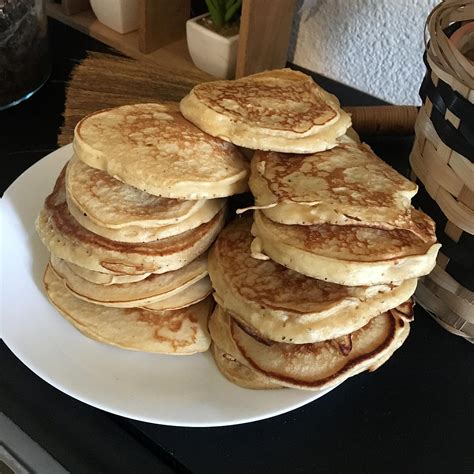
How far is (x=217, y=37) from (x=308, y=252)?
2.67 feet

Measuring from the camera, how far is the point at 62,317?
895mm

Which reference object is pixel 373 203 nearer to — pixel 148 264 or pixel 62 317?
pixel 148 264

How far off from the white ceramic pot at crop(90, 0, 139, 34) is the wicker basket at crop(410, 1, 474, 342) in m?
0.87

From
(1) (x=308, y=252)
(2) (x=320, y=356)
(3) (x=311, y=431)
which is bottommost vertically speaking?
(3) (x=311, y=431)

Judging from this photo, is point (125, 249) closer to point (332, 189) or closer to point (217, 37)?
point (332, 189)

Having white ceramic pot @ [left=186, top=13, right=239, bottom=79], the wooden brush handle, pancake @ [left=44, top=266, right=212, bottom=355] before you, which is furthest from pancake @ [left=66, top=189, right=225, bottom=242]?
white ceramic pot @ [left=186, top=13, right=239, bottom=79]

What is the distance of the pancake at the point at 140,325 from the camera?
85cm

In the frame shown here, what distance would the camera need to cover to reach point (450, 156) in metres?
0.82

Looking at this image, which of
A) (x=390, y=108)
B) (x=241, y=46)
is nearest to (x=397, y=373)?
(x=390, y=108)

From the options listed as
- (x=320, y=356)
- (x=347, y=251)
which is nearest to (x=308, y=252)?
(x=347, y=251)

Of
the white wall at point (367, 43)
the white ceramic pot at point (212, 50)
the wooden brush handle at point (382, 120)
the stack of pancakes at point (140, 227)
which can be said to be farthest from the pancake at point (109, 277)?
the white wall at point (367, 43)

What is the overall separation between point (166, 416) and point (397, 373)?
0.34m

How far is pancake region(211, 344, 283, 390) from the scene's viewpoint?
2.69 ft

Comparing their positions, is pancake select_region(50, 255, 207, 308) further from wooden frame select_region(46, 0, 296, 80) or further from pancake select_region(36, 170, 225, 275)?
wooden frame select_region(46, 0, 296, 80)
